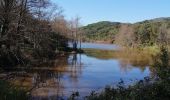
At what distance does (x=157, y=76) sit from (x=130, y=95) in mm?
3313

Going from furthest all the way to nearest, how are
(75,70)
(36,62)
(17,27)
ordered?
1. (36,62)
2. (75,70)
3. (17,27)

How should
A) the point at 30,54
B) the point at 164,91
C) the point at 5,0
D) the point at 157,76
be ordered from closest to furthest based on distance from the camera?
the point at 164,91
the point at 157,76
the point at 5,0
the point at 30,54

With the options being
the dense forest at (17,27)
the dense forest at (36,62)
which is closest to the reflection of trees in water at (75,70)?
the dense forest at (36,62)

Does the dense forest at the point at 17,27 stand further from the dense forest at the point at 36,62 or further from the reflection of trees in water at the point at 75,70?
the reflection of trees in water at the point at 75,70

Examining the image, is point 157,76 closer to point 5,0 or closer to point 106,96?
point 106,96

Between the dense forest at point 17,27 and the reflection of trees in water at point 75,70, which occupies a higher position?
the dense forest at point 17,27

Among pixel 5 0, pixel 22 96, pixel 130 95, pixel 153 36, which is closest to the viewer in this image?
pixel 22 96

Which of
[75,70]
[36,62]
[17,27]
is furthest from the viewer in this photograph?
[36,62]

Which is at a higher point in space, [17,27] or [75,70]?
[17,27]

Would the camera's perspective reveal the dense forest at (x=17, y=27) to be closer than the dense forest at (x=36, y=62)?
No

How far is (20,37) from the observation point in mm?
32781

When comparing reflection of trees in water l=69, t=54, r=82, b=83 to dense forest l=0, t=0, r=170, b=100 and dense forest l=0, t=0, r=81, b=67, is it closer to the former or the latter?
dense forest l=0, t=0, r=170, b=100

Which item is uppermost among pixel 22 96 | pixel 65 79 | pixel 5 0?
pixel 5 0

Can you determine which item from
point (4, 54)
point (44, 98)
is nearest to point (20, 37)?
point (4, 54)
